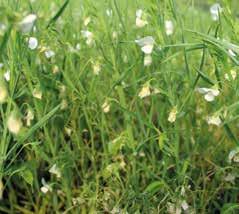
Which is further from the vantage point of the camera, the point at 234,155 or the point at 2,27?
the point at 234,155

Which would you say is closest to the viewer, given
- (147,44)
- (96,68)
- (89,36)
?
(147,44)

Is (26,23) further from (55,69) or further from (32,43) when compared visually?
(55,69)

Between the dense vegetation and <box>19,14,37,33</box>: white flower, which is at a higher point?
<box>19,14,37,33</box>: white flower

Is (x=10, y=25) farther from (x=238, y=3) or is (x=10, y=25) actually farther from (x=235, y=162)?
(x=238, y=3)

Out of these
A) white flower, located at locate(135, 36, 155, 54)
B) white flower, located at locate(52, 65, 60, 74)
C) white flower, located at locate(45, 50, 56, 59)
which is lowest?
white flower, located at locate(52, 65, 60, 74)

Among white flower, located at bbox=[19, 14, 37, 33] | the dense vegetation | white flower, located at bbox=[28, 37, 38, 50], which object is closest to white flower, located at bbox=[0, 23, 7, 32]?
white flower, located at bbox=[19, 14, 37, 33]

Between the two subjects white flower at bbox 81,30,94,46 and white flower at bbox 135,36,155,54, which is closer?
white flower at bbox 135,36,155,54

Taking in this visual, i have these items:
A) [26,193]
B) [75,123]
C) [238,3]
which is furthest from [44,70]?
[238,3]

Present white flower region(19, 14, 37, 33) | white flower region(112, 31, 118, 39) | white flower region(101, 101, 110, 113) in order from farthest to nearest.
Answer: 1. white flower region(112, 31, 118, 39)
2. white flower region(101, 101, 110, 113)
3. white flower region(19, 14, 37, 33)

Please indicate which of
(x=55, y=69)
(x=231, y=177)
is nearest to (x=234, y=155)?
(x=231, y=177)

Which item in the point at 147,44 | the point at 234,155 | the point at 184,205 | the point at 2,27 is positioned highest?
the point at 2,27

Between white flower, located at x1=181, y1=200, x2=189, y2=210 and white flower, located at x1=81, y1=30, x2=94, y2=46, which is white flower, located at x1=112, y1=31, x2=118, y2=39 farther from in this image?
white flower, located at x1=181, y1=200, x2=189, y2=210
